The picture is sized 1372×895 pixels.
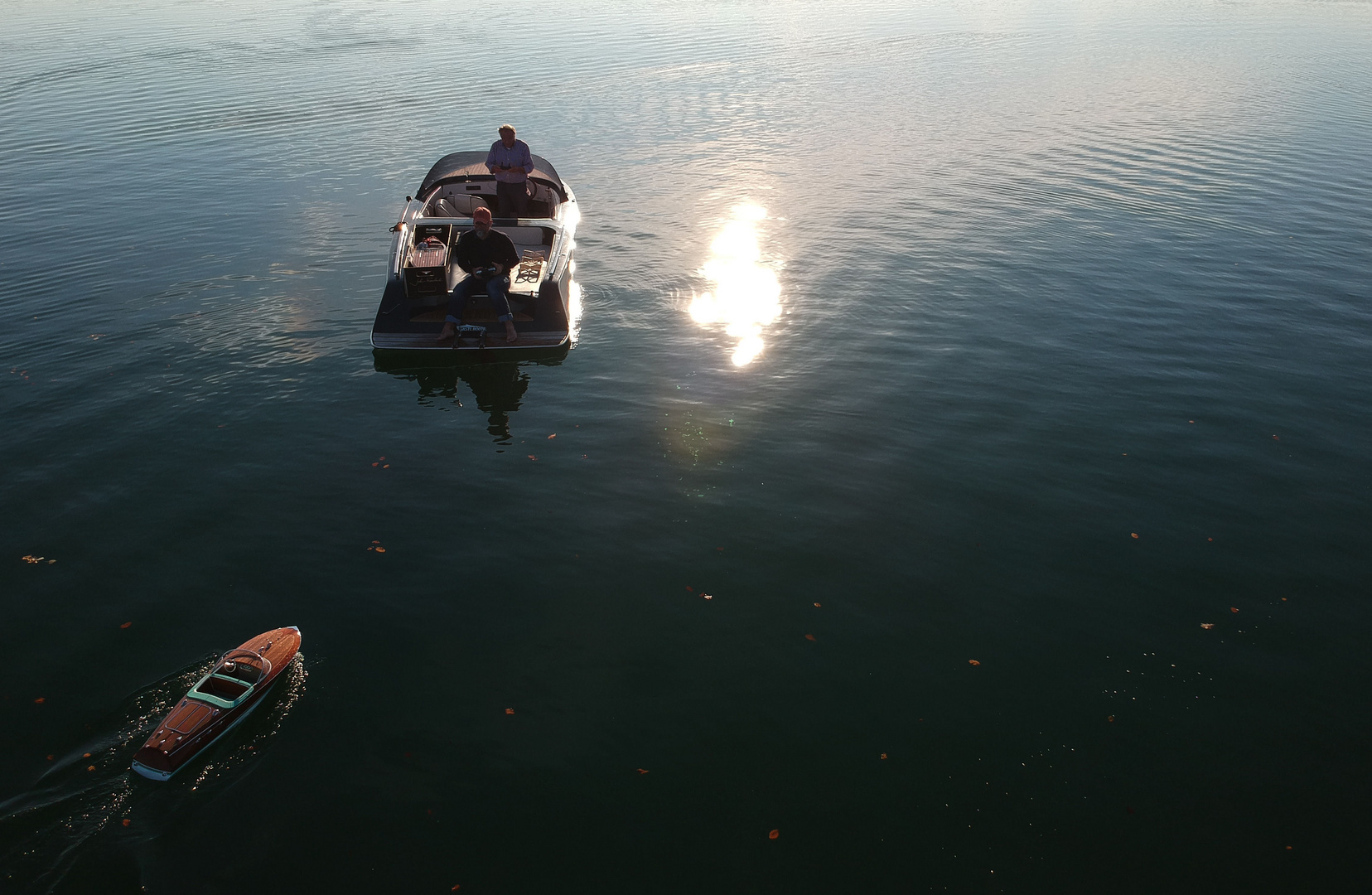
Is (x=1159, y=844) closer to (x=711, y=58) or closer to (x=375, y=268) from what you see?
(x=375, y=268)

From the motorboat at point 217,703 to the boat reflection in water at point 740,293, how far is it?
27.8ft

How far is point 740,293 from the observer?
17203 millimetres

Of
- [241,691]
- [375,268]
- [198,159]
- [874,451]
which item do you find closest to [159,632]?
[241,691]

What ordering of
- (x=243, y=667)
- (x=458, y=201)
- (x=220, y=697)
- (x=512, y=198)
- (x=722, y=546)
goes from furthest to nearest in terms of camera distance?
(x=458, y=201) → (x=512, y=198) → (x=722, y=546) → (x=243, y=667) → (x=220, y=697)

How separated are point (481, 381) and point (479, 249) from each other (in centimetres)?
236

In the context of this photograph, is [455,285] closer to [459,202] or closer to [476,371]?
[476,371]

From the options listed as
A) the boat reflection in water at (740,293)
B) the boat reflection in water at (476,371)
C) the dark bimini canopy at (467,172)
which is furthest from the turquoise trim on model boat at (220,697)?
the dark bimini canopy at (467,172)

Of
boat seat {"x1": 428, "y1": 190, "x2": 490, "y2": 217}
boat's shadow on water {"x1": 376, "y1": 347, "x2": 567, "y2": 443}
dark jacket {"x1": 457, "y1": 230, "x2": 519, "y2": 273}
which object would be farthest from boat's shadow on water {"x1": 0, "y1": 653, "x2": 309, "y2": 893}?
boat seat {"x1": 428, "y1": 190, "x2": 490, "y2": 217}

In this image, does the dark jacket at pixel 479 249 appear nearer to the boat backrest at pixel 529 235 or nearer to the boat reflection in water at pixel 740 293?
the boat backrest at pixel 529 235

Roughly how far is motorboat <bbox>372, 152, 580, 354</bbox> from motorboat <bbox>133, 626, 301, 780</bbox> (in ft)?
23.1

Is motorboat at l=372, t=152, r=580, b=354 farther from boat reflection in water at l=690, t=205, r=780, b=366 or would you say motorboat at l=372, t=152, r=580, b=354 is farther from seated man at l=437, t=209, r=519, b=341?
boat reflection in water at l=690, t=205, r=780, b=366

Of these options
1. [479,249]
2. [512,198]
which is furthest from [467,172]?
[479,249]

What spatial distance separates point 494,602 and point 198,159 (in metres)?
24.0

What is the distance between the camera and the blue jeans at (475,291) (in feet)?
47.0
